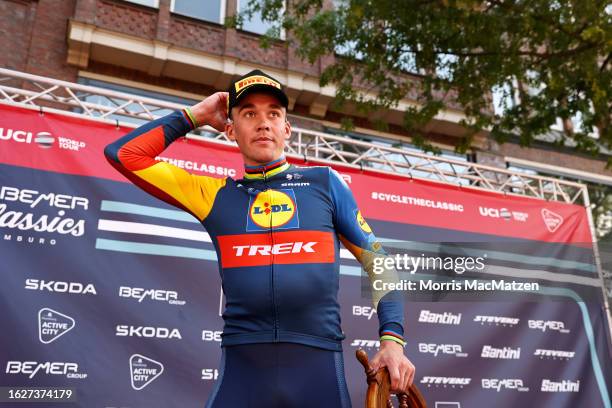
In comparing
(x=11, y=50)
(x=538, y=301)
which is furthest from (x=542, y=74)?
(x=11, y=50)

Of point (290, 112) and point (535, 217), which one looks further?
point (290, 112)

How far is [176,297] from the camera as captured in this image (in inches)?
182

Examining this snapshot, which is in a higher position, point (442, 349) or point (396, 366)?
point (442, 349)

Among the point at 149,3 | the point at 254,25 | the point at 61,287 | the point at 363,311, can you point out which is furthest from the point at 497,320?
the point at 149,3

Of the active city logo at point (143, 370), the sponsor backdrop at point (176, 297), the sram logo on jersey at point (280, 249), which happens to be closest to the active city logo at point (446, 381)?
the sponsor backdrop at point (176, 297)

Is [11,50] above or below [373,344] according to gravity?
above

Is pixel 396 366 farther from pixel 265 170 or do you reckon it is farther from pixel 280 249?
pixel 265 170

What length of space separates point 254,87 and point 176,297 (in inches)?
120

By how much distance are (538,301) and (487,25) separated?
358cm

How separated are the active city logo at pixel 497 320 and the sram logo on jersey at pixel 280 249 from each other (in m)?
4.17

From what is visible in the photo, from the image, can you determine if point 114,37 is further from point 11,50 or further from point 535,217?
point 535,217

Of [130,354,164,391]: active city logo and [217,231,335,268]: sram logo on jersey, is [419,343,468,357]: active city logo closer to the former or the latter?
[130,354,164,391]: active city logo

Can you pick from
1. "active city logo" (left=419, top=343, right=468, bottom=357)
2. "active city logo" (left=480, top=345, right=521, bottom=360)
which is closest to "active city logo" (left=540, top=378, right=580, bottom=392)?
"active city logo" (left=480, top=345, right=521, bottom=360)

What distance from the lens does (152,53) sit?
9.32m
